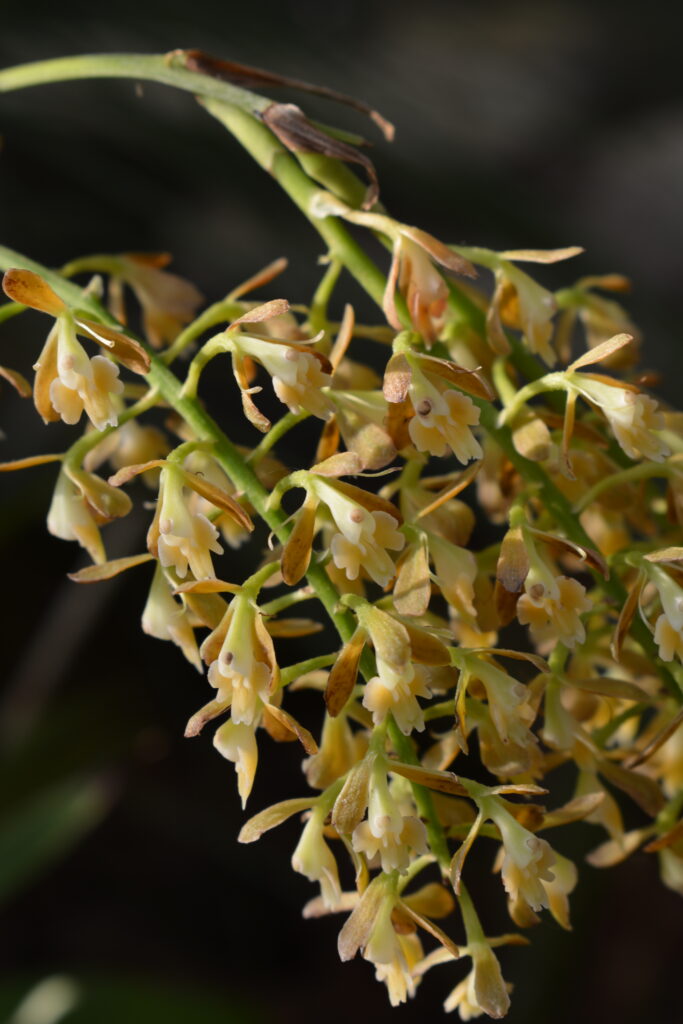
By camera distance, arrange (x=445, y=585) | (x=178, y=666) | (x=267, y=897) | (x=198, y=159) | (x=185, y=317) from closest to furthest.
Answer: (x=445, y=585) → (x=185, y=317) → (x=198, y=159) → (x=178, y=666) → (x=267, y=897)

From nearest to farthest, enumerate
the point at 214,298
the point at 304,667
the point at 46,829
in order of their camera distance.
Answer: the point at 304,667 → the point at 46,829 → the point at 214,298

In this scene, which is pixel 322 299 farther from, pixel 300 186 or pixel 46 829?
pixel 46 829

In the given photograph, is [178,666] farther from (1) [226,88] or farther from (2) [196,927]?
(1) [226,88]

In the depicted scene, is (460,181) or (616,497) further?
(460,181)

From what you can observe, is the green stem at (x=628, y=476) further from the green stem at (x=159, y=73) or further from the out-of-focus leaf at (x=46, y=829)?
the out-of-focus leaf at (x=46, y=829)

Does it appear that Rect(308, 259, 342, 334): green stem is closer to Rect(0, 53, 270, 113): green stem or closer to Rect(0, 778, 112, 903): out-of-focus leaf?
Rect(0, 53, 270, 113): green stem

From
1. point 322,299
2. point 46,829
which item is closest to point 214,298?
point 46,829

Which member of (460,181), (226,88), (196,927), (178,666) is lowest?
(196,927)

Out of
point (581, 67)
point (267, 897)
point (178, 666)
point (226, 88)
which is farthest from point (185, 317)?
point (267, 897)

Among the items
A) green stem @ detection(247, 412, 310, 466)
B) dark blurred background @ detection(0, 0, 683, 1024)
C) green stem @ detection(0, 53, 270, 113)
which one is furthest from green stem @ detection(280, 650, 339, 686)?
dark blurred background @ detection(0, 0, 683, 1024)
